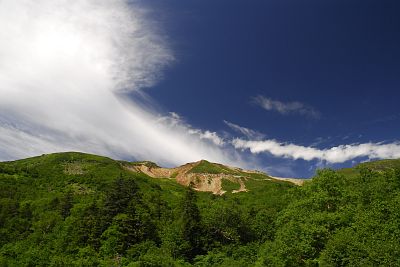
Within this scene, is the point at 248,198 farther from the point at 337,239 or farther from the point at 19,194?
the point at 337,239

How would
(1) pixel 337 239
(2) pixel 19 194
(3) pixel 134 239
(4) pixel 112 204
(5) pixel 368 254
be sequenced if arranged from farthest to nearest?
(2) pixel 19 194 → (4) pixel 112 204 → (3) pixel 134 239 → (1) pixel 337 239 → (5) pixel 368 254

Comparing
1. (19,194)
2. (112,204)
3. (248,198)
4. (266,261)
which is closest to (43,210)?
(19,194)

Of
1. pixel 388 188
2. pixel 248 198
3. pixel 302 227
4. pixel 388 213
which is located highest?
pixel 248 198

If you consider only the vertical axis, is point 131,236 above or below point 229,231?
below

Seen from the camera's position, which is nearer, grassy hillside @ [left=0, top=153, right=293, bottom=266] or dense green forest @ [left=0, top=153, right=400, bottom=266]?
dense green forest @ [left=0, top=153, right=400, bottom=266]

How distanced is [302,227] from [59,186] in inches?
6479

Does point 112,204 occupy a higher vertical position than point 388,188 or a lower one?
lower

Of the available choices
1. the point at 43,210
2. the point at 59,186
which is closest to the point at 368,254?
the point at 43,210

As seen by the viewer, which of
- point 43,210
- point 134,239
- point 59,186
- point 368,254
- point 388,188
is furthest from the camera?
point 59,186

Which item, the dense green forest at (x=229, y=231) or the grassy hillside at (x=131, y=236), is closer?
the dense green forest at (x=229, y=231)

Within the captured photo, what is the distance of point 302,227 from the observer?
5434 centimetres

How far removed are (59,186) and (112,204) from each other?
114717 millimetres

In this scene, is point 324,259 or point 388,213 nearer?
point 324,259

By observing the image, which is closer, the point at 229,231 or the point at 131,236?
the point at 131,236
